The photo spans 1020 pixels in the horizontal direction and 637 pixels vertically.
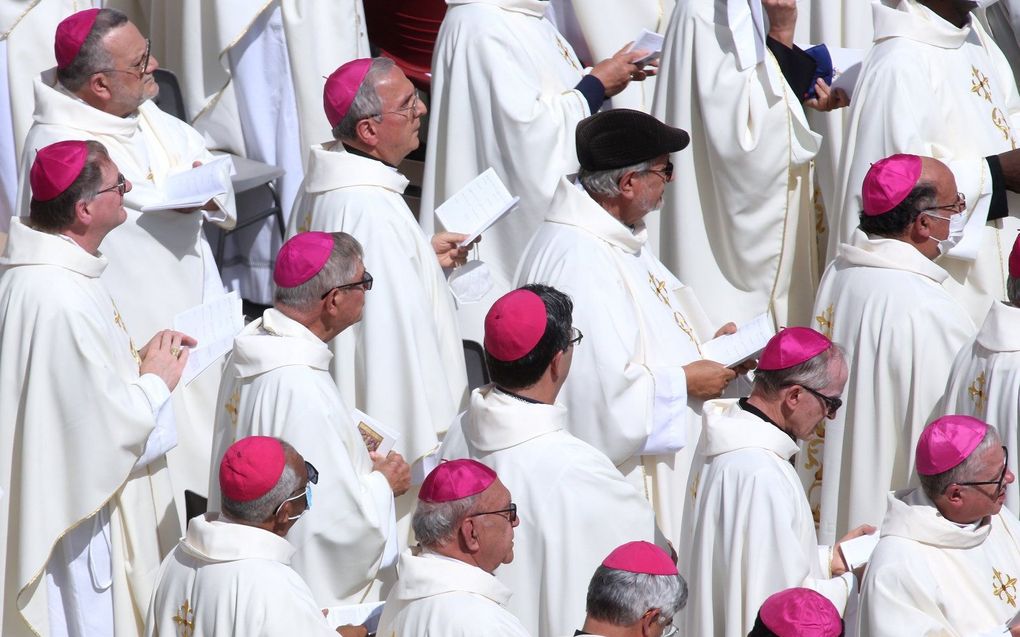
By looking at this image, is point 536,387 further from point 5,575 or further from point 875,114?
point 875,114

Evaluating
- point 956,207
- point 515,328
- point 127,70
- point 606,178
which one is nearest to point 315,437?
point 515,328

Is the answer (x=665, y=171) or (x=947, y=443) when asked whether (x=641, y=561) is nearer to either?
(x=947, y=443)

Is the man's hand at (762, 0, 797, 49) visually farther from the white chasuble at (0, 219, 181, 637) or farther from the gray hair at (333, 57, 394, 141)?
the white chasuble at (0, 219, 181, 637)

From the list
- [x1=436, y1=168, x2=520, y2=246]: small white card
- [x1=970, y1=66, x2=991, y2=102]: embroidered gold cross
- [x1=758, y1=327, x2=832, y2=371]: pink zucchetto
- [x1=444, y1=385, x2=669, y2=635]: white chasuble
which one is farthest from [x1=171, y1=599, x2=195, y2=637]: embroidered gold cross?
[x1=970, y1=66, x2=991, y2=102]: embroidered gold cross

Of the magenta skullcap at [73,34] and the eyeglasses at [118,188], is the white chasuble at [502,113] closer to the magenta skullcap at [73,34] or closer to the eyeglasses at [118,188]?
the magenta skullcap at [73,34]

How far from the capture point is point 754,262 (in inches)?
319

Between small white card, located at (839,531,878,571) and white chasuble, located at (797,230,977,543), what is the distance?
994 millimetres

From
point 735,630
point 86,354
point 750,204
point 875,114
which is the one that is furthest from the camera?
point 750,204

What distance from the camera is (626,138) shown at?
6035 mm

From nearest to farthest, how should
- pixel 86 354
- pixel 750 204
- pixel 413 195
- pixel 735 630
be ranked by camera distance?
pixel 735 630, pixel 86 354, pixel 750 204, pixel 413 195

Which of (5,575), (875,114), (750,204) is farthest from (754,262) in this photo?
(5,575)

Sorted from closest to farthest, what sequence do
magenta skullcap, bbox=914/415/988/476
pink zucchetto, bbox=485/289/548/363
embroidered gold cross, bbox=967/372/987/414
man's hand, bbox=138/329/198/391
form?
magenta skullcap, bbox=914/415/988/476 < pink zucchetto, bbox=485/289/548/363 < man's hand, bbox=138/329/198/391 < embroidered gold cross, bbox=967/372/987/414

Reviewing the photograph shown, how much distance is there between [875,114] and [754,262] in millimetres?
932

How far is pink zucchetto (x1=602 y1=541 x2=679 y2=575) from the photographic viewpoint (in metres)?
4.36
